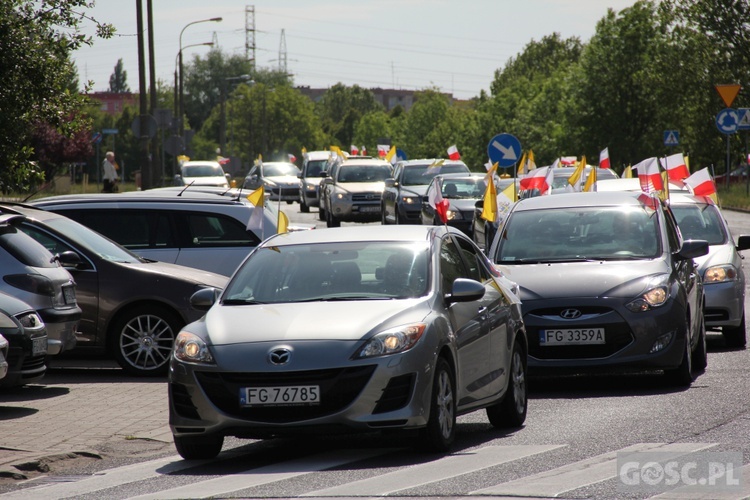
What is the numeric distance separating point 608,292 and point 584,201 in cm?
207

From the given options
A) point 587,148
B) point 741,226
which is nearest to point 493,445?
point 741,226

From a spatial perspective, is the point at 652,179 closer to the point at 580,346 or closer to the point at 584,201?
the point at 584,201

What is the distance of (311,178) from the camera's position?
51.2m

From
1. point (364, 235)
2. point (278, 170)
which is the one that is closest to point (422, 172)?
point (278, 170)

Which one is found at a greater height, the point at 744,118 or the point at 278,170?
the point at 744,118

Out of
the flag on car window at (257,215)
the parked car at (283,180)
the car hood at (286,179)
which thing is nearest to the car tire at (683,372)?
the flag on car window at (257,215)

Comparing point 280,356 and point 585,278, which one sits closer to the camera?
point 280,356

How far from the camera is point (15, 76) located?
1455 cm

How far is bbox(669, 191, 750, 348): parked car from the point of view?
48.2 ft

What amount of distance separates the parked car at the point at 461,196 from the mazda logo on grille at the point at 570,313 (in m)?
→ 19.9

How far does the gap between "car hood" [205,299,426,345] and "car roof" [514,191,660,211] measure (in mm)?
4745

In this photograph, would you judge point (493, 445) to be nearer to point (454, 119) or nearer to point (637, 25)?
point (637, 25)

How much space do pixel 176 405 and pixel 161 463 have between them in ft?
1.81

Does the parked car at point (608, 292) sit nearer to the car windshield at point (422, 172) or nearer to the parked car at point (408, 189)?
the parked car at point (408, 189)
